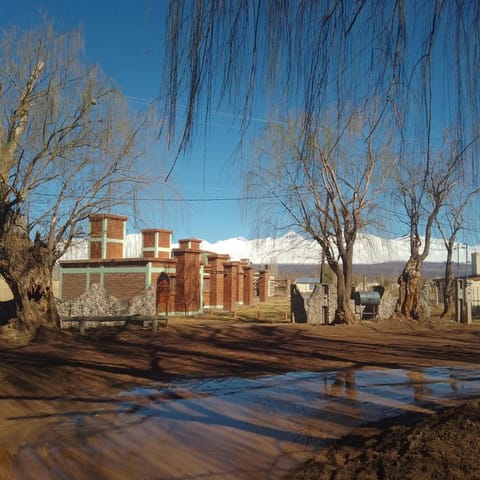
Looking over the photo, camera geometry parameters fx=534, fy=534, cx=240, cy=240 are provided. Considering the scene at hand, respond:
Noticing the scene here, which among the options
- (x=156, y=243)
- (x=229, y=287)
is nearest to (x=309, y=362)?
(x=156, y=243)

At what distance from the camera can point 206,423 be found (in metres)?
6.48

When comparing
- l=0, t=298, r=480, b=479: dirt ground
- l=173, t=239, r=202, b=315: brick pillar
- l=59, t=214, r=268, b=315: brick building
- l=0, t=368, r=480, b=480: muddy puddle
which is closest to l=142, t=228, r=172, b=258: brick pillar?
l=59, t=214, r=268, b=315: brick building

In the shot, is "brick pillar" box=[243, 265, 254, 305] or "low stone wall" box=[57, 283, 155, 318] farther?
"brick pillar" box=[243, 265, 254, 305]

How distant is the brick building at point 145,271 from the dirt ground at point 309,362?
10.3 m

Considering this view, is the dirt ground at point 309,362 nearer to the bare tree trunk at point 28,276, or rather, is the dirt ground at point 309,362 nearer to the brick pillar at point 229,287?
the bare tree trunk at point 28,276

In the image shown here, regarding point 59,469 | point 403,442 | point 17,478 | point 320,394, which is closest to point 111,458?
point 59,469

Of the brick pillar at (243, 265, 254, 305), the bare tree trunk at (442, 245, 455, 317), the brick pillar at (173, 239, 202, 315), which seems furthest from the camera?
the brick pillar at (243, 265, 254, 305)

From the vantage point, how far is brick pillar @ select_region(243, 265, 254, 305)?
4538cm

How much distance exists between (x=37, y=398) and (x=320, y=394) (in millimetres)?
4305

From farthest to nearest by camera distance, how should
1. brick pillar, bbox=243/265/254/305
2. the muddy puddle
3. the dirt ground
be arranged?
1. brick pillar, bbox=243/265/254/305
2. the muddy puddle
3. the dirt ground

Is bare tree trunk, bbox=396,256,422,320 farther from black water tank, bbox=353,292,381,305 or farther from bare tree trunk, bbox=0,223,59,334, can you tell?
bare tree trunk, bbox=0,223,59,334

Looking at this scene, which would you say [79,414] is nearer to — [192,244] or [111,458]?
[111,458]

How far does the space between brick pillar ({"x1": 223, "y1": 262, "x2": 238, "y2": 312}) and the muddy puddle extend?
1057 inches

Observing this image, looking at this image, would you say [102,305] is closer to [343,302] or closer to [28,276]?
[28,276]
